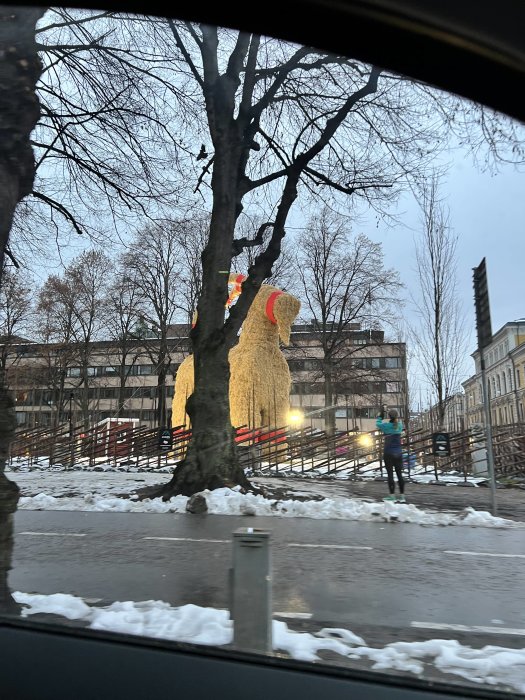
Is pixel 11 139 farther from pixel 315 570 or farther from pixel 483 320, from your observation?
pixel 483 320

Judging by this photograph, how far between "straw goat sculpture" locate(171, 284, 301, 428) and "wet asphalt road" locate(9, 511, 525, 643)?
10495mm

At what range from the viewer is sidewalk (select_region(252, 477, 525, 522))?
8.90 meters

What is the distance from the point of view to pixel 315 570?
400 cm

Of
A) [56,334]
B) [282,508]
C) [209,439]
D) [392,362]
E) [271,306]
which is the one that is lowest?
[282,508]

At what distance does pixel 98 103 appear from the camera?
772cm

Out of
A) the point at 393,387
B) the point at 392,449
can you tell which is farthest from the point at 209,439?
the point at 393,387

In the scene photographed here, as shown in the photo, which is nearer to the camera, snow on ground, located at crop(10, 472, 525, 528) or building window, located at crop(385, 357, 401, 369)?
snow on ground, located at crop(10, 472, 525, 528)

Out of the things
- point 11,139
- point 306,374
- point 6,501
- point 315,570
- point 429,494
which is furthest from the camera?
point 306,374

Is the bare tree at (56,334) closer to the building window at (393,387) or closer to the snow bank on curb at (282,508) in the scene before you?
the snow bank on curb at (282,508)

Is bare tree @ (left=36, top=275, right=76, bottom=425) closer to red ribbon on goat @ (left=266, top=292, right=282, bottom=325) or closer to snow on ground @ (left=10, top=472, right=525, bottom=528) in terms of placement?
snow on ground @ (left=10, top=472, right=525, bottom=528)

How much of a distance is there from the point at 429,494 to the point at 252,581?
8.97 meters

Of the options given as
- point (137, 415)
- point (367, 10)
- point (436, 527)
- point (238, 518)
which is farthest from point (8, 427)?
point (137, 415)

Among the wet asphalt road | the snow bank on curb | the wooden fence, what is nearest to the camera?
the wet asphalt road

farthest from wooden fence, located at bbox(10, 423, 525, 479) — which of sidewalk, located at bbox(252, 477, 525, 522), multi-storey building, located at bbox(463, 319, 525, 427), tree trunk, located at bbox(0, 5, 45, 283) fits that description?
tree trunk, located at bbox(0, 5, 45, 283)
